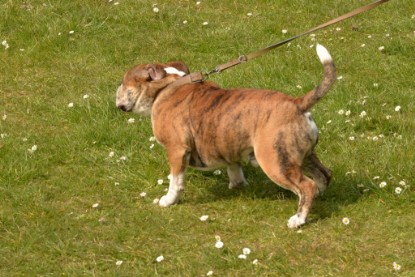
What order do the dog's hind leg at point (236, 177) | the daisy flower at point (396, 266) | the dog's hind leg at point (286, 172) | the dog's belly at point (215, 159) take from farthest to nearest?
1. the dog's hind leg at point (236, 177)
2. the dog's belly at point (215, 159)
3. the dog's hind leg at point (286, 172)
4. the daisy flower at point (396, 266)

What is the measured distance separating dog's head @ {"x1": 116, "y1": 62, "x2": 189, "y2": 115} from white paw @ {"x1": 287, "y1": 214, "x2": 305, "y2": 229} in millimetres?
1511

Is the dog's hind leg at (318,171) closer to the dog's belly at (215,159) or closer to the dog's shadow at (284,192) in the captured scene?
the dog's shadow at (284,192)

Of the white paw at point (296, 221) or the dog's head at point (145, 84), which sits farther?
the dog's head at point (145, 84)

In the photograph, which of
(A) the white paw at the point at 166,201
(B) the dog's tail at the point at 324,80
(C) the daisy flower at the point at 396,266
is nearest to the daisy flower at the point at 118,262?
(A) the white paw at the point at 166,201

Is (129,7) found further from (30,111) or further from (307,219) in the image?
(307,219)

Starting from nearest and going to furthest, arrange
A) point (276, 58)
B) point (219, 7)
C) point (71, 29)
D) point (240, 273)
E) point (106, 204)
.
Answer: point (240, 273), point (106, 204), point (276, 58), point (71, 29), point (219, 7)

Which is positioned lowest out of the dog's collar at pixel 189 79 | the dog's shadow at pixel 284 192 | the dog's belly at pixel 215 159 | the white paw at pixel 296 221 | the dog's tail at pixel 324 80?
the dog's shadow at pixel 284 192

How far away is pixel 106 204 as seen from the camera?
685 centimetres

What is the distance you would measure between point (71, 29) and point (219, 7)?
2.03m

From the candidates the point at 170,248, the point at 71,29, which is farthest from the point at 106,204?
the point at 71,29

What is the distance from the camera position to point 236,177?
691 cm

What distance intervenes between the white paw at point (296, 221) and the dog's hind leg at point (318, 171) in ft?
1.72

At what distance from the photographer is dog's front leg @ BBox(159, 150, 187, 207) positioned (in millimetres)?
6531

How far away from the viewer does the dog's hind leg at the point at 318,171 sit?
652cm
